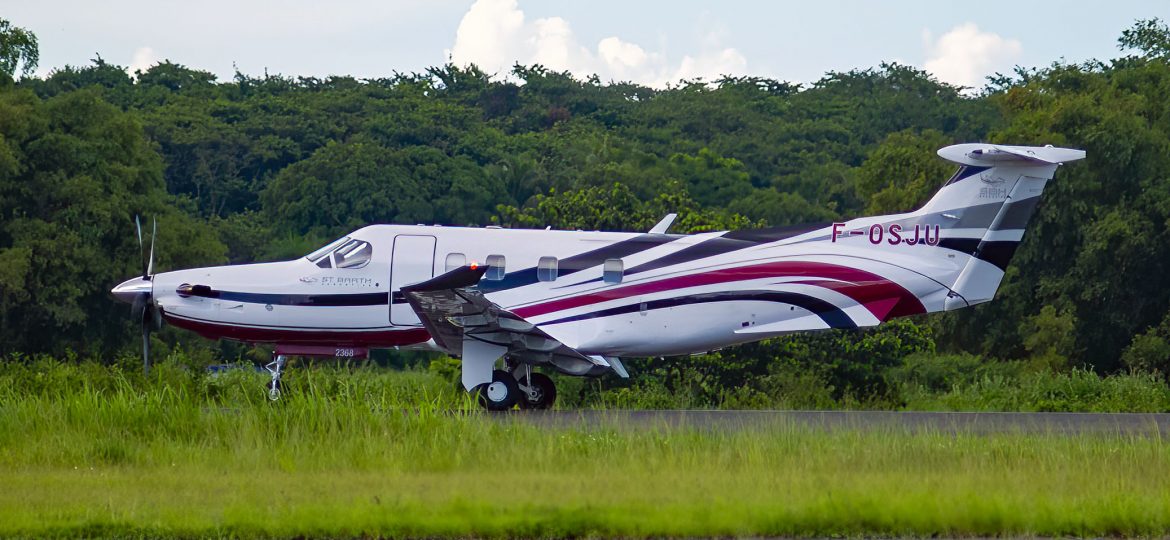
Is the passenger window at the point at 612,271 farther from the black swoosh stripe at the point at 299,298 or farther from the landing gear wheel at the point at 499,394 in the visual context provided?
the black swoosh stripe at the point at 299,298

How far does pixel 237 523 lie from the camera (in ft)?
34.7

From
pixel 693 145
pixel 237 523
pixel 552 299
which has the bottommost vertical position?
pixel 237 523

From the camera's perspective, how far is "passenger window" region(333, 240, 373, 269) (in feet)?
68.4

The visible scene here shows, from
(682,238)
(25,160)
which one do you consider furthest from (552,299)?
(25,160)

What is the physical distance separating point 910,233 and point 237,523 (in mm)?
12883

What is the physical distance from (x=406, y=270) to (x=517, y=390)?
7.73ft

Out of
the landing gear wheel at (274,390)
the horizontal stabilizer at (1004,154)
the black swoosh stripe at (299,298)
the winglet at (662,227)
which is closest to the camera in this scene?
the landing gear wheel at (274,390)

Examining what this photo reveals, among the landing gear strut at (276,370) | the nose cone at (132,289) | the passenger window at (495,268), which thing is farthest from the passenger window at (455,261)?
the nose cone at (132,289)

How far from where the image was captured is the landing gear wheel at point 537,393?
20.7 metres

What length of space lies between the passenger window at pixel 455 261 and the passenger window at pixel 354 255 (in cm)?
117

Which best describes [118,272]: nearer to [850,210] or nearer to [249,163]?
[249,163]

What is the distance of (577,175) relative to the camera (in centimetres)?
6750

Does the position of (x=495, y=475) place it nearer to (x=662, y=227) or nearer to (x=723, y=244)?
(x=723, y=244)

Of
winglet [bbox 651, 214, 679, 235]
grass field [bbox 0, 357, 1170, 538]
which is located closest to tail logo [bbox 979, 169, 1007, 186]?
winglet [bbox 651, 214, 679, 235]
